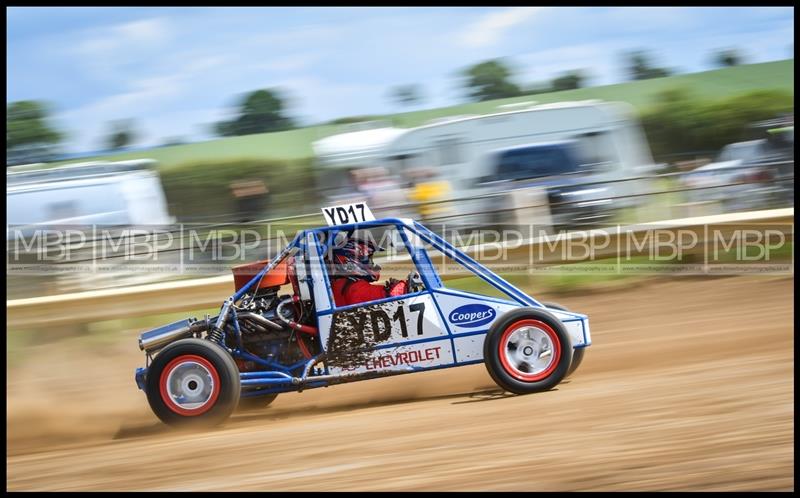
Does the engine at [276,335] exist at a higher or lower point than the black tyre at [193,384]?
higher

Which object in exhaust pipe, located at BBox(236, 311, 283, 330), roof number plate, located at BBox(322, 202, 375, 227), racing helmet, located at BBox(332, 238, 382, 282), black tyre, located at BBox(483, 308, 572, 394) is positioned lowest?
black tyre, located at BBox(483, 308, 572, 394)

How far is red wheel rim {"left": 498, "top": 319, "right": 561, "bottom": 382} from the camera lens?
→ 6137 millimetres

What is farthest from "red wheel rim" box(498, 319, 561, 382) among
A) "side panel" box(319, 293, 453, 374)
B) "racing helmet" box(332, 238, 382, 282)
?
"racing helmet" box(332, 238, 382, 282)

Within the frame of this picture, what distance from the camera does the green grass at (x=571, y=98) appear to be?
1450 cm

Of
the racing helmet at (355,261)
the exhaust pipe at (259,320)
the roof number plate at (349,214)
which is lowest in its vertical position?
the exhaust pipe at (259,320)

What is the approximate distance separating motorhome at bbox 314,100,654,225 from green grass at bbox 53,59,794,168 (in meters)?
2.06

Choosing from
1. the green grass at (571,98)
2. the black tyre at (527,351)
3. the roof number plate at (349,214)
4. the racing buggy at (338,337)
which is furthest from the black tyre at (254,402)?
the green grass at (571,98)

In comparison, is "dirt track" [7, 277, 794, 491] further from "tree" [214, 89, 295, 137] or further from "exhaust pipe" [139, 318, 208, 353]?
"tree" [214, 89, 295, 137]

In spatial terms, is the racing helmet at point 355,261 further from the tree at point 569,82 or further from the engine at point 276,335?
the tree at point 569,82

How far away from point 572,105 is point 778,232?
9.26ft

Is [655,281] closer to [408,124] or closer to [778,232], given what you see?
[778,232]

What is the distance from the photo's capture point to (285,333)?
257 inches

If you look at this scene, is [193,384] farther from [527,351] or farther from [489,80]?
[489,80]

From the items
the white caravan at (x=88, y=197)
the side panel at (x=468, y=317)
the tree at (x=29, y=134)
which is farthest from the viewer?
the tree at (x=29, y=134)
